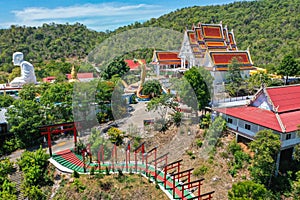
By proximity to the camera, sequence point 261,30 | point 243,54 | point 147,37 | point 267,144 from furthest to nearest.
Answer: point 261,30, point 243,54, point 267,144, point 147,37

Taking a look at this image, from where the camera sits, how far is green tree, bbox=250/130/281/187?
37.1ft

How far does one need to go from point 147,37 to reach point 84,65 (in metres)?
3.39

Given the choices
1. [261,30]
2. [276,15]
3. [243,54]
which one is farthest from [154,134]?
[276,15]

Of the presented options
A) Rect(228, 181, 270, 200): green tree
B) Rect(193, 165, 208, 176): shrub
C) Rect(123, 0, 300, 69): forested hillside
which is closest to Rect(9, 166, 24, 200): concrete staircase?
Rect(193, 165, 208, 176): shrub

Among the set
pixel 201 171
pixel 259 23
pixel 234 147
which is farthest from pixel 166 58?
pixel 259 23

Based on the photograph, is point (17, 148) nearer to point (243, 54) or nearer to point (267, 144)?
point (267, 144)

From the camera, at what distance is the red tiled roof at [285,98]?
1368 centimetres

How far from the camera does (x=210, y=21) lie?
5653 centimetres

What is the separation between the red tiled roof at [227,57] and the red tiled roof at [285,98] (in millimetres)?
8263

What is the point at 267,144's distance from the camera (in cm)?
1132

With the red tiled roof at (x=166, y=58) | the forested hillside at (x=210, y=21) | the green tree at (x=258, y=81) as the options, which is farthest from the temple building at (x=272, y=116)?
A: the forested hillside at (x=210, y=21)

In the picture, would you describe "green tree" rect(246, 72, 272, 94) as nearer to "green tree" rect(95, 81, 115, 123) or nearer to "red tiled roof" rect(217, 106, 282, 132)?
Answer: "red tiled roof" rect(217, 106, 282, 132)

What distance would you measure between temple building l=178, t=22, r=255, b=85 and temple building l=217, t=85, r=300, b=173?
7.00m

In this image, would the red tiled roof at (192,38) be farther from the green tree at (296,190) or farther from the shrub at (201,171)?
the green tree at (296,190)
